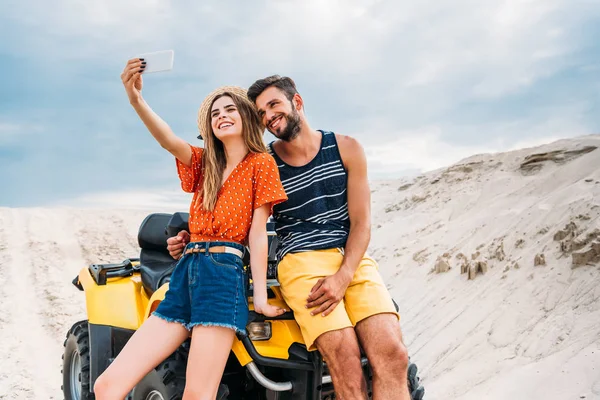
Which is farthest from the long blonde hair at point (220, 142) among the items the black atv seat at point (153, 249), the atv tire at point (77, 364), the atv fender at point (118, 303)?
the atv tire at point (77, 364)

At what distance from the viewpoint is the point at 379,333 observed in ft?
8.86

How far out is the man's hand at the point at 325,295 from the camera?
106 inches

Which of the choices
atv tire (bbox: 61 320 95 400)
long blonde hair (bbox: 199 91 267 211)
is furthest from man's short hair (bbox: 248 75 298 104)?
atv tire (bbox: 61 320 95 400)

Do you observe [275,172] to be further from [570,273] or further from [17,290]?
[17,290]

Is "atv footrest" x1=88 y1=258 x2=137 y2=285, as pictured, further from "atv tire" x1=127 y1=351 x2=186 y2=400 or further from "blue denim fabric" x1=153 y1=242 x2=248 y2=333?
"blue denim fabric" x1=153 y1=242 x2=248 y2=333

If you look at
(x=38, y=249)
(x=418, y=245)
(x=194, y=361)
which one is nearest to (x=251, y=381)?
(x=194, y=361)

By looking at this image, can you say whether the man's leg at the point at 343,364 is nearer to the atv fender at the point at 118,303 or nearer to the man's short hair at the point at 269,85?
the man's short hair at the point at 269,85

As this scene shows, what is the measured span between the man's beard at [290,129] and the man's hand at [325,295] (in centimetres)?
79

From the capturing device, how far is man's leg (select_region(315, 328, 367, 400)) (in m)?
2.58

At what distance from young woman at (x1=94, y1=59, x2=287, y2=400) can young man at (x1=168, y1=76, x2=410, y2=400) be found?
20 centimetres

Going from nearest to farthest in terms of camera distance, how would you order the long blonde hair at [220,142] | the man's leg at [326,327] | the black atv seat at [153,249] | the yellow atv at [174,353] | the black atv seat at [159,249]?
the man's leg at [326,327] < the yellow atv at [174,353] < the long blonde hair at [220,142] < the black atv seat at [159,249] < the black atv seat at [153,249]

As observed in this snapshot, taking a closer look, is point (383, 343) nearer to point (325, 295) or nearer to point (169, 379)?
point (325, 295)

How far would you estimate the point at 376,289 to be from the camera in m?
2.89

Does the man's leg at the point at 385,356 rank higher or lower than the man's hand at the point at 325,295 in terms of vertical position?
lower
